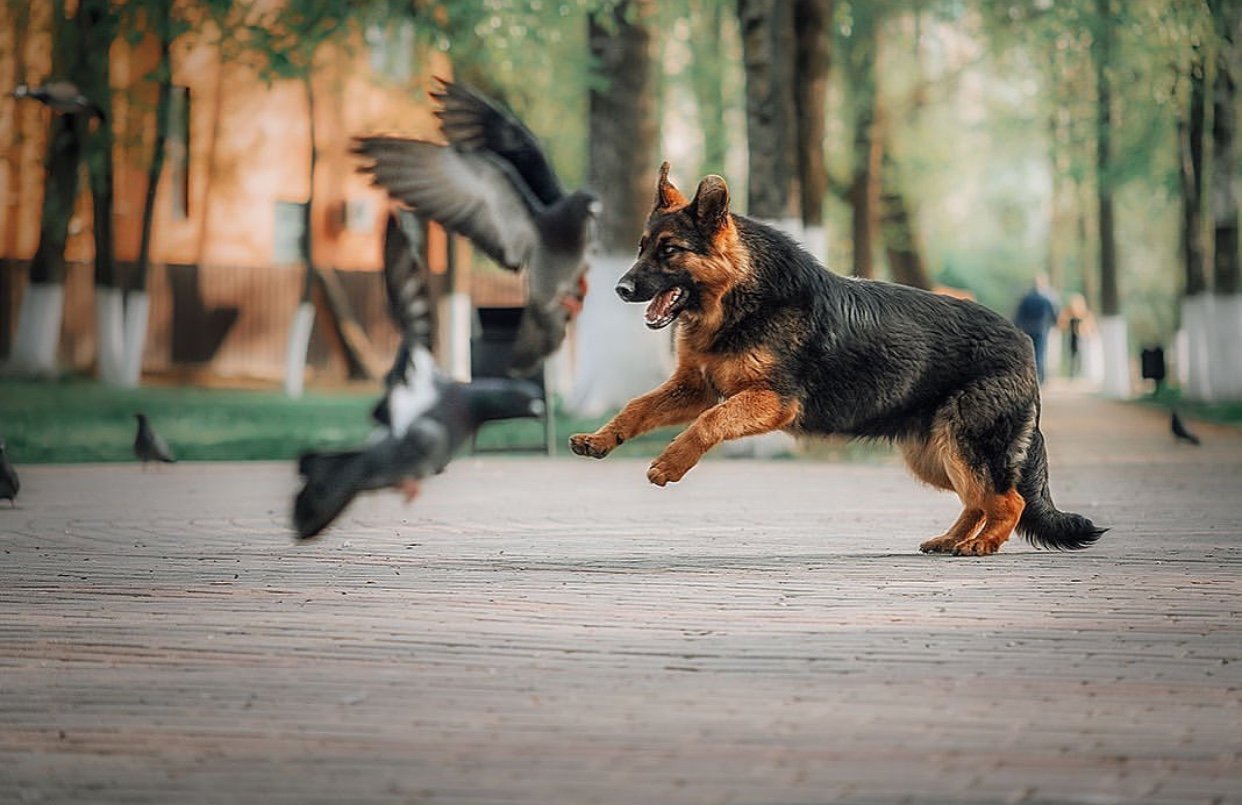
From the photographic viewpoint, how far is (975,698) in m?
5.86

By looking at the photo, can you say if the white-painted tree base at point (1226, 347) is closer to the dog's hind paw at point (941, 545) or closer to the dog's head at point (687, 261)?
the dog's hind paw at point (941, 545)

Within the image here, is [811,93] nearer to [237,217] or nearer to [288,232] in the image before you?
[237,217]

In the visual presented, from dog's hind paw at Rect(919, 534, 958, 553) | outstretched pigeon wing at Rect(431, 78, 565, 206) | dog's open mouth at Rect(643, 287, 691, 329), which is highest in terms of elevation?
outstretched pigeon wing at Rect(431, 78, 565, 206)

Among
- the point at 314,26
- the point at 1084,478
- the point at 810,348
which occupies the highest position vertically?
the point at 314,26

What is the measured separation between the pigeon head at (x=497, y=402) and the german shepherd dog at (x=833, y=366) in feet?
1.13

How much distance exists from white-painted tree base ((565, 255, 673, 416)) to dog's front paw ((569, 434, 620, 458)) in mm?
15135

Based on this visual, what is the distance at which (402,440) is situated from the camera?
27.2 feet

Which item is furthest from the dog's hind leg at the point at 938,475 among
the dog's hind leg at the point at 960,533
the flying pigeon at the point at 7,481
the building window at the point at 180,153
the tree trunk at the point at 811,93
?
the building window at the point at 180,153

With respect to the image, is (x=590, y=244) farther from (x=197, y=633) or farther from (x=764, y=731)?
(x=764, y=731)

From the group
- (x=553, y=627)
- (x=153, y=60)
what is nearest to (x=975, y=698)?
(x=553, y=627)

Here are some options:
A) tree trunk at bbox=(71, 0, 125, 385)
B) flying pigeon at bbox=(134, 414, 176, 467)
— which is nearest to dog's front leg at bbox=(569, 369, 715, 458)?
flying pigeon at bbox=(134, 414, 176, 467)

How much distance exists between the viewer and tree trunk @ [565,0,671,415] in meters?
24.1

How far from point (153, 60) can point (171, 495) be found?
27494 millimetres

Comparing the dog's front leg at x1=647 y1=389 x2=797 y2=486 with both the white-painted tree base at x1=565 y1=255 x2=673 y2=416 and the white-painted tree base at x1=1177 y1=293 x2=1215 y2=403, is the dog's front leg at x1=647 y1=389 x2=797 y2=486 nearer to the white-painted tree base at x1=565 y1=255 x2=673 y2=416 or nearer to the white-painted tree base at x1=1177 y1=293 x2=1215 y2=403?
the white-painted tree base at x1=565 y1=255 x2=673 y2=416
